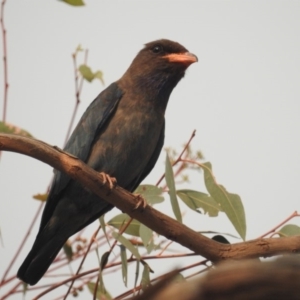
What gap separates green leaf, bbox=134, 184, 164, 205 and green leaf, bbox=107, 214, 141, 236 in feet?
0.58

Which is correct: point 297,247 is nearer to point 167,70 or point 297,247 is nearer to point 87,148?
point 87,148

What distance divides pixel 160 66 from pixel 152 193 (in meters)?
1.53

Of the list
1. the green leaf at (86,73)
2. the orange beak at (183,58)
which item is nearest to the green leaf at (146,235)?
the green leaf at (86,73)

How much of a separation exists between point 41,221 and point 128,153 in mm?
761

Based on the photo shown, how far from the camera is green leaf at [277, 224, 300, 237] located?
9.55 feet

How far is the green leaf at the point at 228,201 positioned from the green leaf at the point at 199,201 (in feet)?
0.30

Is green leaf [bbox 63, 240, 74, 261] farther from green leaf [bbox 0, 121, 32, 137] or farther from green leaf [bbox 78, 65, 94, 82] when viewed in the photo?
green leaf [bbox 0, 121, 32, 137]

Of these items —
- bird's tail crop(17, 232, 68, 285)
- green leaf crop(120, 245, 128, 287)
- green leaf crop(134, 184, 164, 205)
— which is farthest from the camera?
bird's tail crop(17, 232, 68, 285)


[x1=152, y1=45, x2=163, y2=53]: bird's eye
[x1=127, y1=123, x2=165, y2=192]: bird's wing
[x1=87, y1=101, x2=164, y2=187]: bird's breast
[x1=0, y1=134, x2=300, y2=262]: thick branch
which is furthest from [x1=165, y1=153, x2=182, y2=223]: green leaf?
[x1=152, y1=45, x2=163, y2=53]: bird's eye

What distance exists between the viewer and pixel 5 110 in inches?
120

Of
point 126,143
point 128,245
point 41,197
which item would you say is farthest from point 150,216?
point 41,197

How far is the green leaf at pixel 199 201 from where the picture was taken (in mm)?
3240

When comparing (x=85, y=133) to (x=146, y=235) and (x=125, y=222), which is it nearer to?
(x=125, y=222)

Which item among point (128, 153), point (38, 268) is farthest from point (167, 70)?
point (38, 268)
